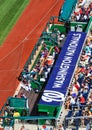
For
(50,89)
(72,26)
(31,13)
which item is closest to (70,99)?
(50,89)

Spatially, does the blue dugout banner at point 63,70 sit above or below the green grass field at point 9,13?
below

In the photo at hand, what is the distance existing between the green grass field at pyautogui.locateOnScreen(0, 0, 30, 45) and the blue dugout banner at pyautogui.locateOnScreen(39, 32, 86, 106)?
6.64 m

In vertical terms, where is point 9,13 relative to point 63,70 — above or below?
above

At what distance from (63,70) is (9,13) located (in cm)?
1245

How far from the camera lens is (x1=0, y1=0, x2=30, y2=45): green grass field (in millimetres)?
36438

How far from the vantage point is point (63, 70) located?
28094mm

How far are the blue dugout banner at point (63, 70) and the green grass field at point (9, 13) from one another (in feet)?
21.8

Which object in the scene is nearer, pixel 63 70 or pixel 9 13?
pixel 63 70

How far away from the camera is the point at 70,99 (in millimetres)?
25906

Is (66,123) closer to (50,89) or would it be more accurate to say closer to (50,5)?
(50,89)

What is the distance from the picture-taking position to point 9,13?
38.8 metres

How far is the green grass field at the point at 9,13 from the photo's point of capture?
36.4 m

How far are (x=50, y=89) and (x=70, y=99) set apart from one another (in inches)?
54.8

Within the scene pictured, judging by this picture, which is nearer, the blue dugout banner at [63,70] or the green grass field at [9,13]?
the blue dugout banner at [63,70]
